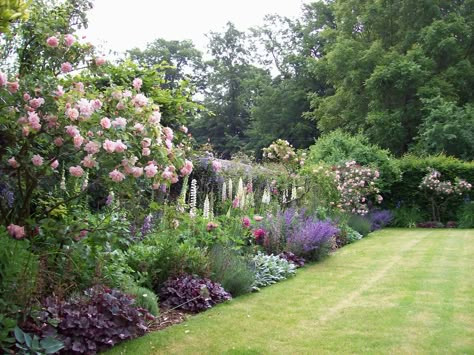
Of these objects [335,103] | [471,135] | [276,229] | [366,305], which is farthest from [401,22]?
[366,305]

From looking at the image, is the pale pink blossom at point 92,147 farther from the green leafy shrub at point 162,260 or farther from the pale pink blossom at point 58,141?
the green leafy shrub at point 162,260

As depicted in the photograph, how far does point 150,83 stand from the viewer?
512 cm

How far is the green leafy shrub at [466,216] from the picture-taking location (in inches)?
585

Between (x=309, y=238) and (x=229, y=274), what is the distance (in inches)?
105

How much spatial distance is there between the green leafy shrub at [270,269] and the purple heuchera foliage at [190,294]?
0.86 m

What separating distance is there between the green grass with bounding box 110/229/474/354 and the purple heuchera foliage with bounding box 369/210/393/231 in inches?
267

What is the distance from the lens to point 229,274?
5500 millimetres

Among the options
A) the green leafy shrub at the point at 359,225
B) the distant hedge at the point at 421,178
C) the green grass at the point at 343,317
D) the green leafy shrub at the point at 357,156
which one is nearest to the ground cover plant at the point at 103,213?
the green grass at the point at 343,317

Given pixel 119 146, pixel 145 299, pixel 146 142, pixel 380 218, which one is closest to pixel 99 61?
pixel 146 142

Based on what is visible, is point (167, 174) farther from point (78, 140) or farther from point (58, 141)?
point (58, 141)

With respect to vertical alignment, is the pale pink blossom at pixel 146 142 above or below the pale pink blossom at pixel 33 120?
below

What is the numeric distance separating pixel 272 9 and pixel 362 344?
33.9 m

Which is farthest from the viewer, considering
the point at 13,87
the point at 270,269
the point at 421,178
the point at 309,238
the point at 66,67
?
the point at 421,178

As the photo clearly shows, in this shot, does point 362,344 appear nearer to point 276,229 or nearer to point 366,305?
point 366,305
